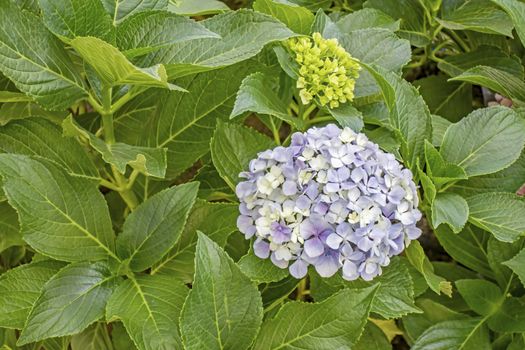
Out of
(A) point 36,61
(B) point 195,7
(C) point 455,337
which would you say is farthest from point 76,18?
(C) point 455,337

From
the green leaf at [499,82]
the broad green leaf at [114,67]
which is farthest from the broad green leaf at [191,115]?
the green leaf at [499,82]

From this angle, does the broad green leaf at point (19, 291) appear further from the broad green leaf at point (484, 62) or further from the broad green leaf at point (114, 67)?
the broad green leaf at point (484, 62)

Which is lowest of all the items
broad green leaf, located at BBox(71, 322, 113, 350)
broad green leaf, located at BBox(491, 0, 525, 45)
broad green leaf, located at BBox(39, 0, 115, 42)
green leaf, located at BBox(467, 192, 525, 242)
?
broad green leaf, located at BBox(71, 322, 113, 350)

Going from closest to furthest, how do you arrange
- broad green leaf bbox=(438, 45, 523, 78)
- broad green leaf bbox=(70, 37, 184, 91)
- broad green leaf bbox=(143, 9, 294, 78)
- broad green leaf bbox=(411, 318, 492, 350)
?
1. broad green leaf bbox=(70, 37, 184, 91)
2. broad green leaf bbox=(143, 9, 294, 78)
3. broad green leaf bbox=(411, 318, 492, 350)
4. broad green leaf bbox=(438, 45, 523, 78)

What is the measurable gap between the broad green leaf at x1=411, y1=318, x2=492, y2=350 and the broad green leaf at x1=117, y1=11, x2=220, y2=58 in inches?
Answer: 24.7

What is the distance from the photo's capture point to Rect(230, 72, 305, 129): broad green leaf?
3.12 ft

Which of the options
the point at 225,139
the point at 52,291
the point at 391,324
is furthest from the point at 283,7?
the point at 391,324

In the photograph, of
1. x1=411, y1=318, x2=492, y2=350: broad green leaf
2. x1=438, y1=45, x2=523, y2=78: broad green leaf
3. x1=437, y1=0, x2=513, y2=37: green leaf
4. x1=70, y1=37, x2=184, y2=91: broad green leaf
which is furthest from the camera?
x1=438, y1=45, x2=523, y2=78: broad green leaf

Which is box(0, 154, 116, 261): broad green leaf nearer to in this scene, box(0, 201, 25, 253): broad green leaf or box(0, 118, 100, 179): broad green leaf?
box(0, 118, 100, 179): broad green leaf

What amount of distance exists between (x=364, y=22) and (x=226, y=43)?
13.4 inches

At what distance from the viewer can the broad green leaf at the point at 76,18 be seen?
0.94 m

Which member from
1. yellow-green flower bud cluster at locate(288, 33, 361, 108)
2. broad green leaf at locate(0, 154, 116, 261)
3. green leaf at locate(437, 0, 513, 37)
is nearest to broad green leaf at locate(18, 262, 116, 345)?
broad green leaf at locate(0, 154, 116, 261)

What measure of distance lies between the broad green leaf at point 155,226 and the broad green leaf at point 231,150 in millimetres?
64

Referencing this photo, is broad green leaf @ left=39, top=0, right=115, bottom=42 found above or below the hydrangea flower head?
above
